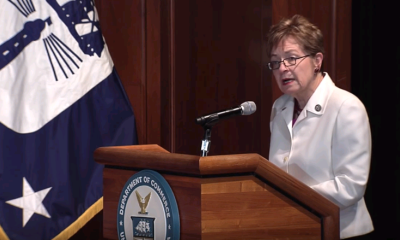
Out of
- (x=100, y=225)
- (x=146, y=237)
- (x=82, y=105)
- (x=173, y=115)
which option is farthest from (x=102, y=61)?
(x=146, y=237)

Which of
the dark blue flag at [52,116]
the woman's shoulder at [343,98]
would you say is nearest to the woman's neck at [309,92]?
the woman's shoulder at [343,98]

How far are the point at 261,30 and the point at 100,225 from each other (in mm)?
1607

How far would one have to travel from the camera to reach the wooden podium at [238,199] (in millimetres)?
1549

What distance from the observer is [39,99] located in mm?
2668

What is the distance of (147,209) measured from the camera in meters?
1.65

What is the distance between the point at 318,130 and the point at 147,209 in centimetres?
86

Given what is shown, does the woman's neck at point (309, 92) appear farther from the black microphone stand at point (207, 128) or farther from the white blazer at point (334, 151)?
the black microphone stand at point (207, 128)

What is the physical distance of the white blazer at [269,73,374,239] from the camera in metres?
2.02

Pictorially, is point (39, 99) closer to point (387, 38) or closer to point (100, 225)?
point (100, 225)

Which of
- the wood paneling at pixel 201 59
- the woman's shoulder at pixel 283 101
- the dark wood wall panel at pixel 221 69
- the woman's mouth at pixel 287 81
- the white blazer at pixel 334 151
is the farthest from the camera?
the dark wood wall panel at pixel 221 69

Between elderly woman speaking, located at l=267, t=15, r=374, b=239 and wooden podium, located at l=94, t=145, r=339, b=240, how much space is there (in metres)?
0.32

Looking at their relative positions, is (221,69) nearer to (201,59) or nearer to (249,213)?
(201,59)

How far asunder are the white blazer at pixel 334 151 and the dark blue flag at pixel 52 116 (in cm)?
104

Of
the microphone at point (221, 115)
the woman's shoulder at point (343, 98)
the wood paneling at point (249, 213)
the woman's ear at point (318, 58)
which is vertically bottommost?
the wood paneling at point (249, 213)
